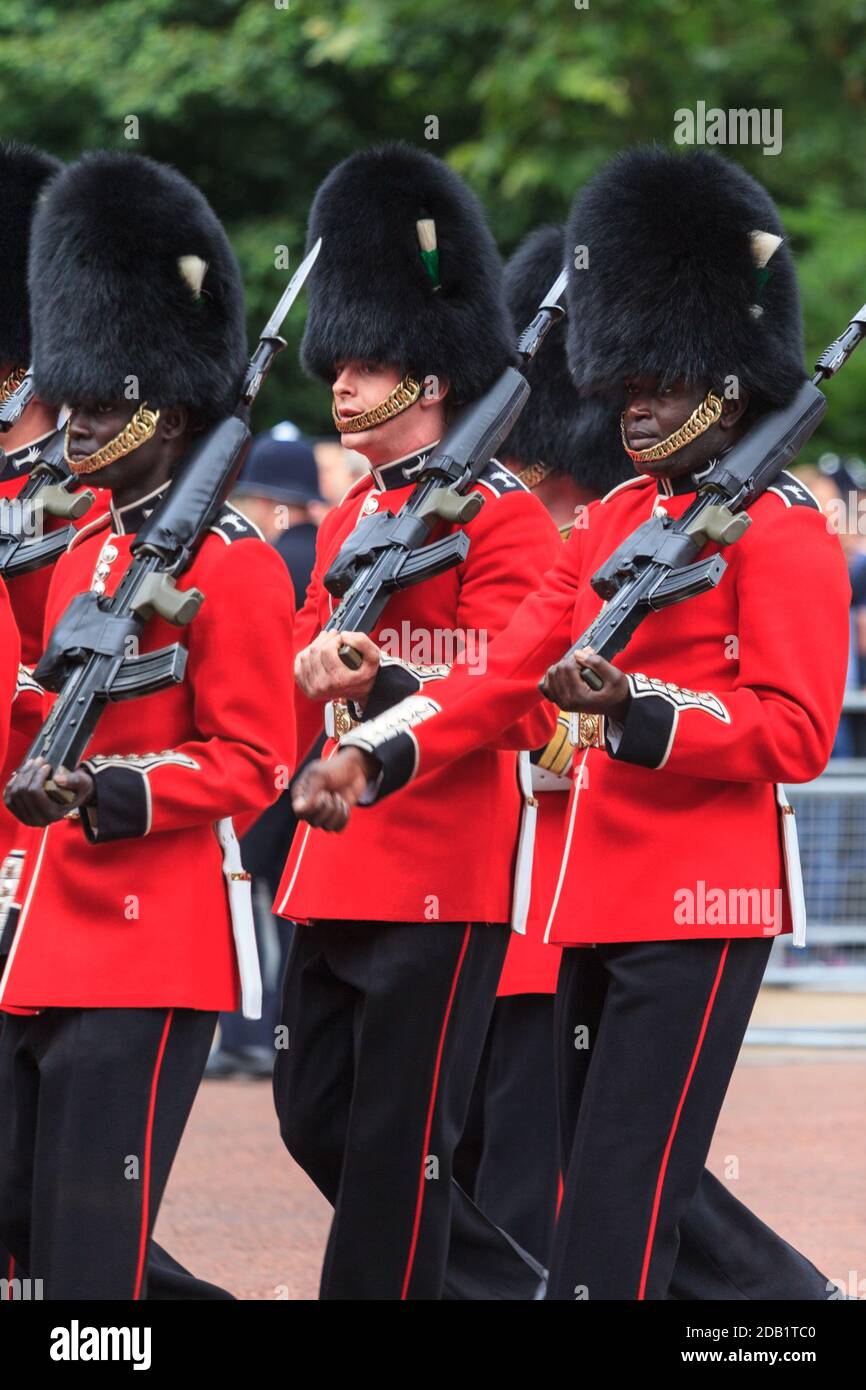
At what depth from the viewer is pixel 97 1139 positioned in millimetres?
4211

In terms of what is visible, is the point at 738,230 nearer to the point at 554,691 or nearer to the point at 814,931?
the point at 554,691

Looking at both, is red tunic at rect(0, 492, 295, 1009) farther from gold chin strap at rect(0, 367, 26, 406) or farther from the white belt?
gold chin strap at rect(0, 367, 26, 406)

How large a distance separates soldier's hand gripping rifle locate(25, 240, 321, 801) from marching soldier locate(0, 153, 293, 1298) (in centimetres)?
6

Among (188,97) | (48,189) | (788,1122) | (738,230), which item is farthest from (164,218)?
(188,97)

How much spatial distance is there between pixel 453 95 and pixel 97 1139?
11.0m

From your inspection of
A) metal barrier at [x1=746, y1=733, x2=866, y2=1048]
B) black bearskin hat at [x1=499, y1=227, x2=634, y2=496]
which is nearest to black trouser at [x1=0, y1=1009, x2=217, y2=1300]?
black bearskin hat at [x1=499, y1=227, x2=634, y2=496]

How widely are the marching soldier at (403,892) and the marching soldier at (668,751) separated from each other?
0.20 metres

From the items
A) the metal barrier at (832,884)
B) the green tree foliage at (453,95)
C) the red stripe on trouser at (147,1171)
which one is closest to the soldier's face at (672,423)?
the red stripe on trouser at (147,1171)

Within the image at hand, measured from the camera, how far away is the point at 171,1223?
263 inches

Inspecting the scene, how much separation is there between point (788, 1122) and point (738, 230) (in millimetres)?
4056

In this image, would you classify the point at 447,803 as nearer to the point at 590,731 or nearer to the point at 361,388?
the point at 590,731

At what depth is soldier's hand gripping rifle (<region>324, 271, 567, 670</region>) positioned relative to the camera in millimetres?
4719

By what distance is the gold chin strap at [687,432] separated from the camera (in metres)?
4.56

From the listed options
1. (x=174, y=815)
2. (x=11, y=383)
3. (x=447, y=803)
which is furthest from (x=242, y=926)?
(x=11, y=383)
